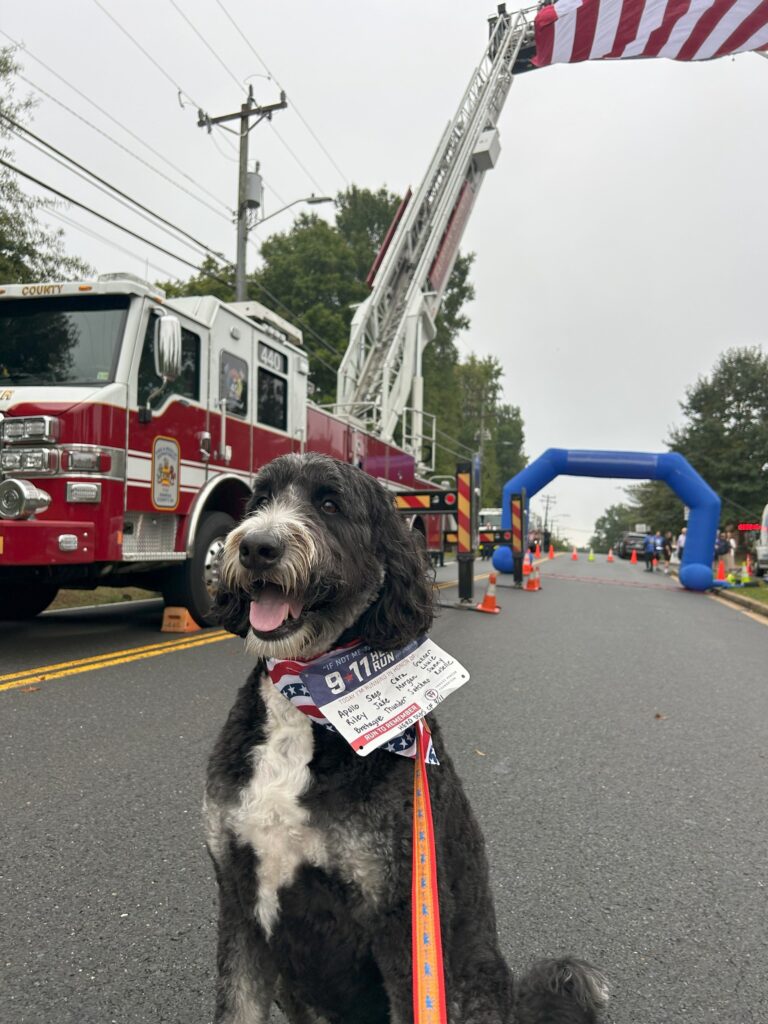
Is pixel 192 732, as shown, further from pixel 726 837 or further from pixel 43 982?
pixel 726 837

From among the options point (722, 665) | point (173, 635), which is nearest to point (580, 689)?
point (722, 665)

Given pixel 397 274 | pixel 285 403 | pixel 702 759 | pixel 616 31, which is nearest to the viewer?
pixel 702 759

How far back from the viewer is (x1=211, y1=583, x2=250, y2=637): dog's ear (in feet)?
6.23

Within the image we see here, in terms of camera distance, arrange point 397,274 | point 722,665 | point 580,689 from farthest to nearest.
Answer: point 397,274 → point 722,665 → point 580,689

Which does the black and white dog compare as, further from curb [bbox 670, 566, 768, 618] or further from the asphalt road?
curb [bbox 670, 566, 768, 618]

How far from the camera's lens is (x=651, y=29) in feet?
37.5

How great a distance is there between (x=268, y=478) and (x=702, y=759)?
12.0 feet

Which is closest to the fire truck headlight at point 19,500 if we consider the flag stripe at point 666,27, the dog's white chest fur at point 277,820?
the dog's white chest fur at point 277,820

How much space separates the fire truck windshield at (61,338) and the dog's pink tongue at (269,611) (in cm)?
544

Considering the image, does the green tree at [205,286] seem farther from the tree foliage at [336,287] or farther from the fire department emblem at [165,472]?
the fire department emblem at [165,472]

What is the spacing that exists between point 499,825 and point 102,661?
409cm

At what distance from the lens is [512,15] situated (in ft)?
63.7

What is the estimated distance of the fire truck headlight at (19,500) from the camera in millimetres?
5934

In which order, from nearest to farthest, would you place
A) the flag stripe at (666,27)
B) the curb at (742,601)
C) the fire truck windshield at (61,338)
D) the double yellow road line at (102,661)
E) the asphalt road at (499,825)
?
the asphalt road at (499,825), the double yellow road line at (102,661), the fire truck windshield at (61,338), the flag stripe at (666,27), the curb at (742,601)
